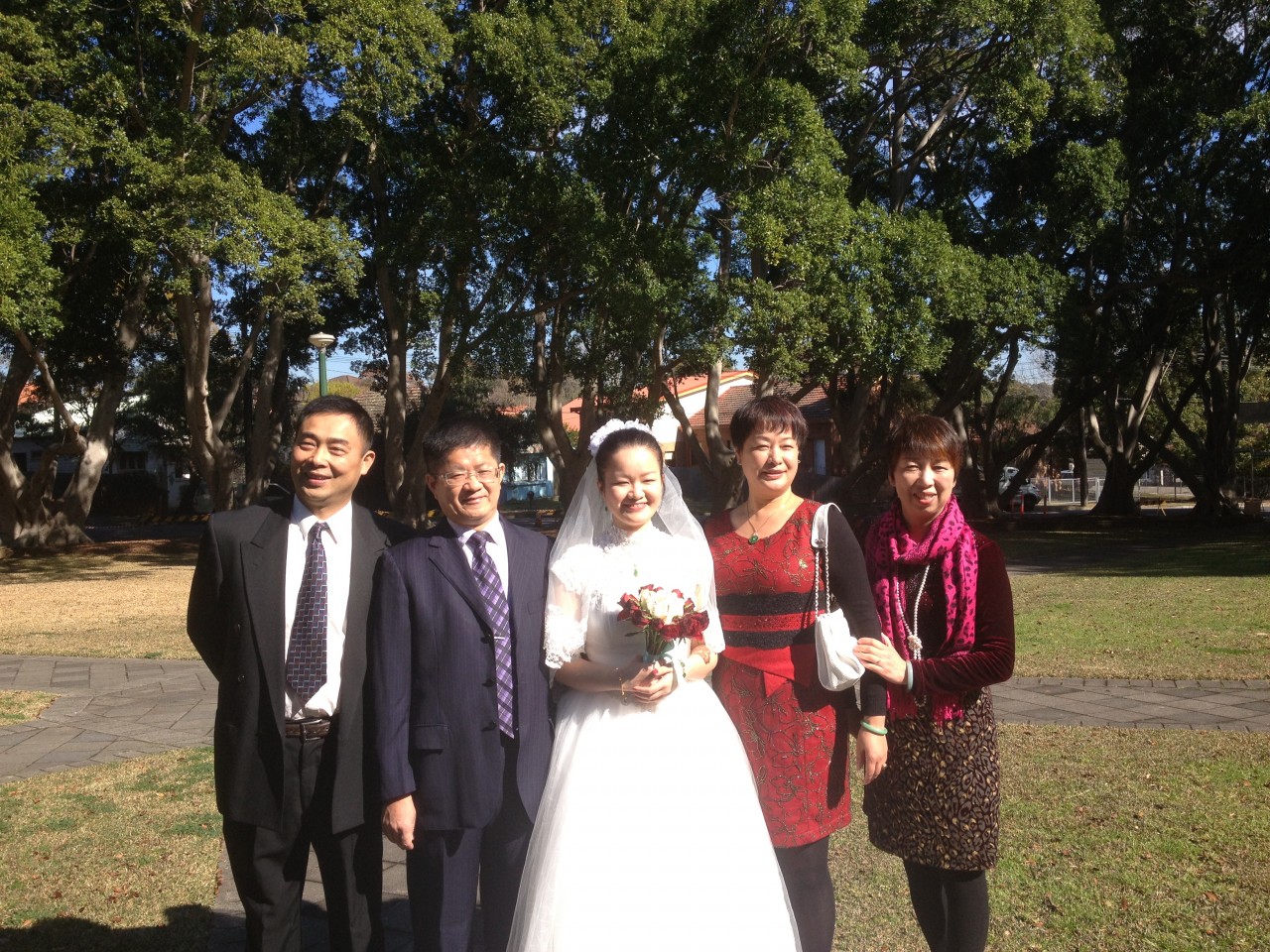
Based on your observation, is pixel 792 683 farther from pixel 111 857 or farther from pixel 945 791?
pixel 111 857

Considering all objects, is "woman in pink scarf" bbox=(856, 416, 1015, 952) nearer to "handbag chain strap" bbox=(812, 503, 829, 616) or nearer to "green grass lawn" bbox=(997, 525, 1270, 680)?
"handbag chain strap" bbox=(812, 503, 829, 616)

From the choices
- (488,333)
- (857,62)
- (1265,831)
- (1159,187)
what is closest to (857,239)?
(857,62)

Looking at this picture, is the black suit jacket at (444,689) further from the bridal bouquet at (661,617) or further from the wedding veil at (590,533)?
the bridal bouquet at (661,617)

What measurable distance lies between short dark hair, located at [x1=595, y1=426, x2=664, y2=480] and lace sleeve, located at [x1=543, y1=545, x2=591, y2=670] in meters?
0.27

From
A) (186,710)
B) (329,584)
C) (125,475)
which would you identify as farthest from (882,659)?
(125,475)

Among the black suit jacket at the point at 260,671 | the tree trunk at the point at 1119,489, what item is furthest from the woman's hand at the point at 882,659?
the tree trunk at the point at 1119,489

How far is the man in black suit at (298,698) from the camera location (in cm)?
285

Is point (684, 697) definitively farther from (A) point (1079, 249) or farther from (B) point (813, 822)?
(A) point (1079, 249)

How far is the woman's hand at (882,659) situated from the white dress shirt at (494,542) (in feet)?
3.29

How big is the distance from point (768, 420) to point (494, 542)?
88cm

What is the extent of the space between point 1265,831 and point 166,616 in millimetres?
11494

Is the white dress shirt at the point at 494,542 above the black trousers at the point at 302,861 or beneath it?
above

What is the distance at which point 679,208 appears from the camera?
1683 centimetres

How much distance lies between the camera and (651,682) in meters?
2.78
